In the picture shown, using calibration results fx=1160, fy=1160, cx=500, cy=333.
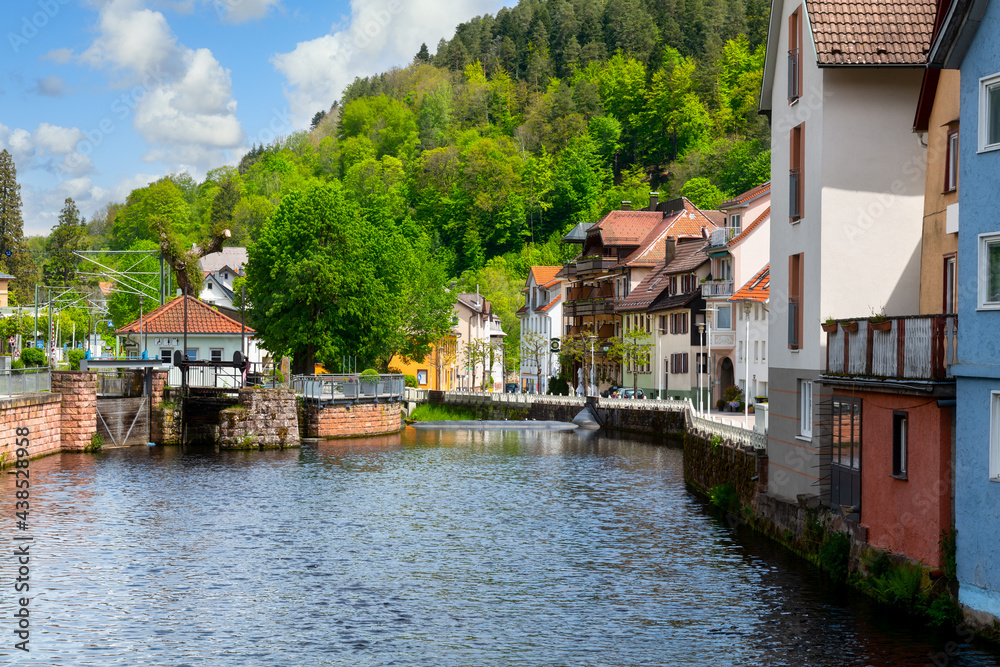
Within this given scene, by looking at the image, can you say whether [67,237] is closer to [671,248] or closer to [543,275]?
[543,275]

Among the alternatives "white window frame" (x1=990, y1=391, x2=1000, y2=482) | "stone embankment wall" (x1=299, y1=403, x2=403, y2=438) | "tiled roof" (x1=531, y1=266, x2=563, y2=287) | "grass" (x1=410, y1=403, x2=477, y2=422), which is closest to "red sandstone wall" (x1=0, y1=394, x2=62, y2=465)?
"stone embankment wall" (x1=299, y1=403, x2=403, y2=438)

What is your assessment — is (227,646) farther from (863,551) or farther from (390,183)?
(390,183)

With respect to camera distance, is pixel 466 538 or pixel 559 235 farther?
pixel 559 235

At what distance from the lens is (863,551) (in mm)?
22344

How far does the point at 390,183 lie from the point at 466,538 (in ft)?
430

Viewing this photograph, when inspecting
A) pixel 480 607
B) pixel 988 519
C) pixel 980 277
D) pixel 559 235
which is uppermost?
pixel 559 235

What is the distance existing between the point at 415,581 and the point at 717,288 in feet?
160

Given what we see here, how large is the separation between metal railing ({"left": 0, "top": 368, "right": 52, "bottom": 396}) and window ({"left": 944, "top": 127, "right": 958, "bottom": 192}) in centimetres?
3369

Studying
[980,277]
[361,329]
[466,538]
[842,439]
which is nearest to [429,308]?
[361,329]

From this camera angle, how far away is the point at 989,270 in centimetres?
1806

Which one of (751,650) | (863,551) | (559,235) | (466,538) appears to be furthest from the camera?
(559,235)

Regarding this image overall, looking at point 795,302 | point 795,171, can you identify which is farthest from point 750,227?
point 795,302

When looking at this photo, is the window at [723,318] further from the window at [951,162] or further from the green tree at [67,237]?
the green tree at [67,237]

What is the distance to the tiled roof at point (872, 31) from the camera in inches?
973
